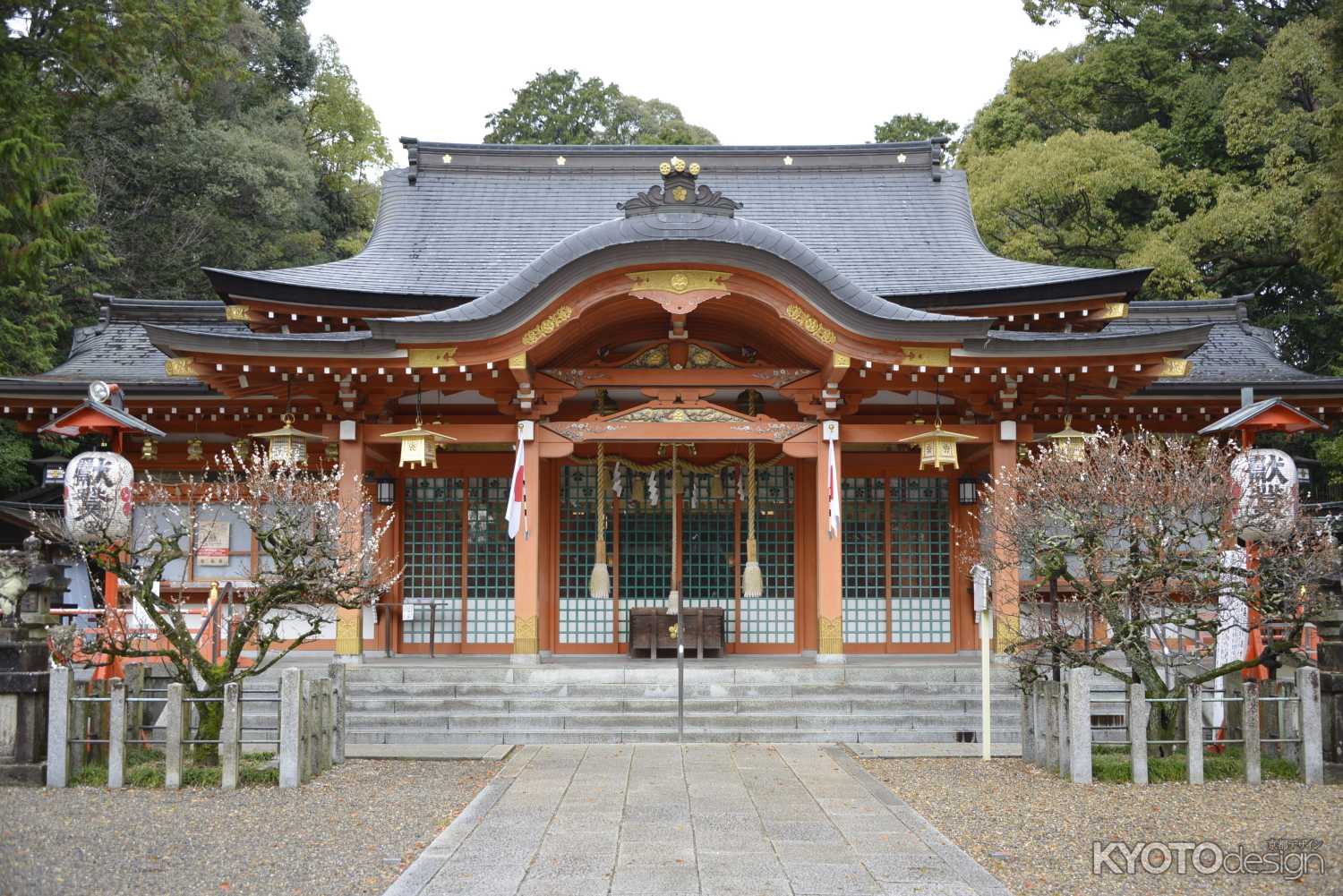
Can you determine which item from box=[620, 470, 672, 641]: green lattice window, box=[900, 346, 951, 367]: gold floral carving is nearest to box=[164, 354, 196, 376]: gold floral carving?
box=[620, 470, 672, 641]: green lattice window

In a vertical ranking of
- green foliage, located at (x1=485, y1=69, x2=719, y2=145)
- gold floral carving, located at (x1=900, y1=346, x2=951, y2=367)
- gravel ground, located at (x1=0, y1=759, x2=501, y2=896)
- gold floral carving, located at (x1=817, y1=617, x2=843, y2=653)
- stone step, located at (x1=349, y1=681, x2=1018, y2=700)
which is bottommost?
gravel ground, located at (x1=0, y1=759, x2=501, y2=896)

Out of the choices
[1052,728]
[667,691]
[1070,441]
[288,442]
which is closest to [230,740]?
[667,691]

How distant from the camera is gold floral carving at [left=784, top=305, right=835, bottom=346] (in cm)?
1232

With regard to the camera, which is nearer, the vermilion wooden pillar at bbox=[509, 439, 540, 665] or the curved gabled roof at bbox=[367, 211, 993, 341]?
the curved gabled roof at bbox=[367, 211, 993, 341]

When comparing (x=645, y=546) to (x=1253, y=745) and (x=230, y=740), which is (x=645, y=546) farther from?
(x=1253, y=745)

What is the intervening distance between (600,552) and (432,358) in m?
3.19

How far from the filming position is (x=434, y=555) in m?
14.9

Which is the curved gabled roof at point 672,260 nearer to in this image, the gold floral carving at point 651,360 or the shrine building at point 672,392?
the shrine building at point 672,392

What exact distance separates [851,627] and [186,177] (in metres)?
22.3

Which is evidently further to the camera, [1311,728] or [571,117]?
[571,117]

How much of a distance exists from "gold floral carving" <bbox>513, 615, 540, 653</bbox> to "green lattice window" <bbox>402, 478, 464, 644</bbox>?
256 cm

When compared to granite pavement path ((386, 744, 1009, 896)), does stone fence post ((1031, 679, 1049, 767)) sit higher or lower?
higher

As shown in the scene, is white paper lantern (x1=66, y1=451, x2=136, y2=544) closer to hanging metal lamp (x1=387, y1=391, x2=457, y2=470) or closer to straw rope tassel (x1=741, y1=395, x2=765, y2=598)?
hanging metal lamp (x1=387, y1=391, x2=457, y2=470)

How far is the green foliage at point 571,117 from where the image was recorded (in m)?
42.4
